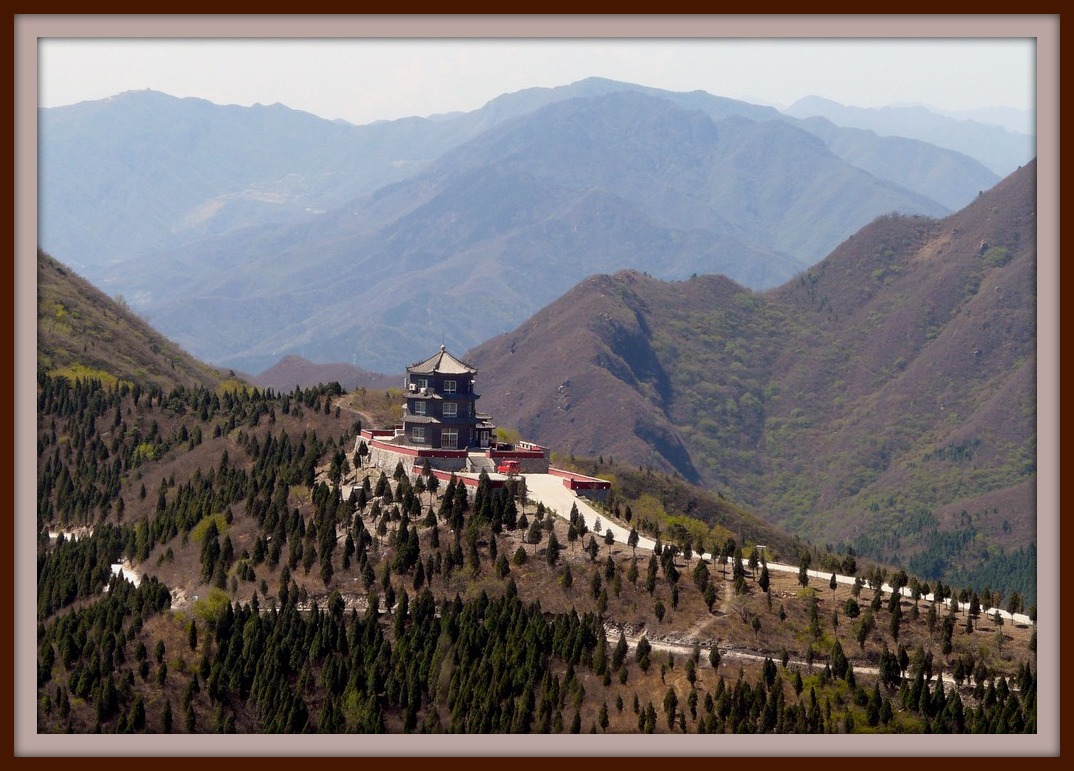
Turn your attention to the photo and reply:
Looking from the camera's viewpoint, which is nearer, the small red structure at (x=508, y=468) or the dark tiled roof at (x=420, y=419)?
the small red structure at (x=508, y=468)

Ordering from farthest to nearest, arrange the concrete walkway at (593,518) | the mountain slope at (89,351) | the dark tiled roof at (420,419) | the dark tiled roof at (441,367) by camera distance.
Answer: the mountain slope at (89,351) < the dark tiled roof at (441,367) < the dark tiled roof at (420,419) < the concrete walkway at (593,518)

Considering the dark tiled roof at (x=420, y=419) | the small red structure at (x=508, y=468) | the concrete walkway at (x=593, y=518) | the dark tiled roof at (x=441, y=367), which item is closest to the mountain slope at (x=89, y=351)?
the dark tiled roof at (x=441, y=367)

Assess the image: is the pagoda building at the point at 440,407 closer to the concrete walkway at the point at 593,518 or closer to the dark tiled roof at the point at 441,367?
the dark tiled roof at the point at 441,367

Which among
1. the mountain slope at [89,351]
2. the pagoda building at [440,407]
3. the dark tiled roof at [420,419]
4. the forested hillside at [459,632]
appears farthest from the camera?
the mountain slope at [89,351]

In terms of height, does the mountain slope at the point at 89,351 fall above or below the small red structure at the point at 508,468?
above

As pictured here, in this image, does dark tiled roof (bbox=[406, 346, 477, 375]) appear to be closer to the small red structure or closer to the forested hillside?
the small red structure

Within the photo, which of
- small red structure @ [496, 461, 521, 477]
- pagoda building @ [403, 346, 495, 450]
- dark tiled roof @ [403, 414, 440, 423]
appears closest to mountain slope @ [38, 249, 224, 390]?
pagoda building @ [403, 346, 495, 450]

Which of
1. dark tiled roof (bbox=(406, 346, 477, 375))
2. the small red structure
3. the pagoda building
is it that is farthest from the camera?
dark tiled roof (bbox=(406, 346, 477, 375))

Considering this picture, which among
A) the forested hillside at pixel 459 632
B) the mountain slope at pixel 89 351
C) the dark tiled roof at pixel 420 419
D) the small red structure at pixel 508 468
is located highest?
the mountain slope at pixel 89 351
